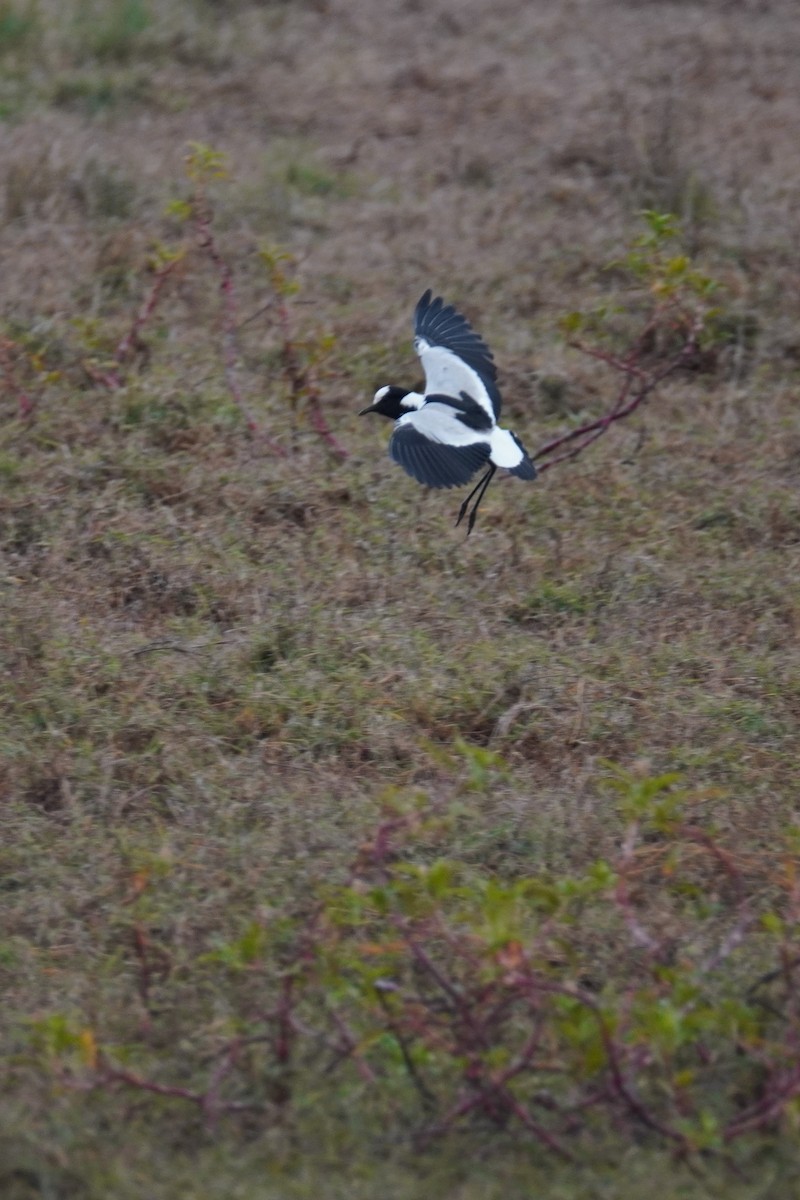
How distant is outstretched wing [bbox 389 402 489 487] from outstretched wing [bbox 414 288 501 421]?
0.19 metres

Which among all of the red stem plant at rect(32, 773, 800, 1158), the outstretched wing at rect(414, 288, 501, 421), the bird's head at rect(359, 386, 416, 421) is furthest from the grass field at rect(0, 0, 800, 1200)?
the outstretched wing at rect(414, 288, 501, 421)

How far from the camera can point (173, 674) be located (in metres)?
3.75

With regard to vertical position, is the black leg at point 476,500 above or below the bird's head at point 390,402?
below

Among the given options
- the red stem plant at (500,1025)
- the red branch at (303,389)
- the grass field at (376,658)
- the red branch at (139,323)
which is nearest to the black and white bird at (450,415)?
the red branch at (303,389)

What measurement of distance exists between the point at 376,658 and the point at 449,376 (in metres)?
1.04

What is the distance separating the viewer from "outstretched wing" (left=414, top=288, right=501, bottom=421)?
448 centimetres

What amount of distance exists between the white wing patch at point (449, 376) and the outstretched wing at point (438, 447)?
0.16 metres

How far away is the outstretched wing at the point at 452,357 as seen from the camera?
176 inches

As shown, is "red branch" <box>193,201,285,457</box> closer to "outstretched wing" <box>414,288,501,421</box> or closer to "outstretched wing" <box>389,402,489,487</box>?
"outstretched wing" <box>414,288,501,421</box>

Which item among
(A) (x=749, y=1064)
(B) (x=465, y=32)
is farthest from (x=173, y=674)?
(B) (x=465, y=32)

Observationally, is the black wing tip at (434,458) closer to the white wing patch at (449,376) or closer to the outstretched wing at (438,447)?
the outstretched wing at (438,447)

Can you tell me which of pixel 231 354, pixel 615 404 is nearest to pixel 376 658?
pixel 231 354

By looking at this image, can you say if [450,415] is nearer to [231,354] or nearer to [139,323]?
[231,354]

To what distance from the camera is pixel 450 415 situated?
4.25 m
